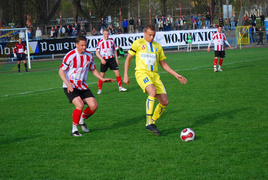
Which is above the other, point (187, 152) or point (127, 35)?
point (127, 35)

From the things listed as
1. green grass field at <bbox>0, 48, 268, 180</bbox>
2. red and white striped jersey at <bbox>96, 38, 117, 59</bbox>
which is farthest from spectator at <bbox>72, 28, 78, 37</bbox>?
green grass field at <bbox>0, 48, 268, 180</bbox>

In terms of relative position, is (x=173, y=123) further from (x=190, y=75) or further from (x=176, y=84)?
(x=190, y=75)

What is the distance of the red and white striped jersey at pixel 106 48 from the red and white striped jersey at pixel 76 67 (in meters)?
6.45

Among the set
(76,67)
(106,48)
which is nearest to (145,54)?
(76,67)

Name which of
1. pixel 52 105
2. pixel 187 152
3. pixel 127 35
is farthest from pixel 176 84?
pixel 127 35

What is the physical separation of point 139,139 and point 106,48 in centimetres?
760

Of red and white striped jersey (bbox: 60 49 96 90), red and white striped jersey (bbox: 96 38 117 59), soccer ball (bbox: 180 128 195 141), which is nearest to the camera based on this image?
soccer ball (bbox: 180 128 195 141)

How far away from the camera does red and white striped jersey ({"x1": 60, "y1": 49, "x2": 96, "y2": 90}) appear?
25.5ft

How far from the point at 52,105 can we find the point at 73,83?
4.16 meters

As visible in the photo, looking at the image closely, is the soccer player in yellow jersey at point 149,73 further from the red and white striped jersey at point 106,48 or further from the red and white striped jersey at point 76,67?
the red and white striped jersey at point 106,48

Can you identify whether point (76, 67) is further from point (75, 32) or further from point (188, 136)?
point (75, 32)

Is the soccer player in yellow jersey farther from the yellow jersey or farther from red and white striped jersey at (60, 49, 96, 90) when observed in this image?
red and white striped jersey at (60, 49, 96, 90)

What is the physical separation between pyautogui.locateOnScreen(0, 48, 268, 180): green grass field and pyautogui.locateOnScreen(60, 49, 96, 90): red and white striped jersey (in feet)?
3.62

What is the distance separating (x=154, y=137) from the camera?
24.4 ft
